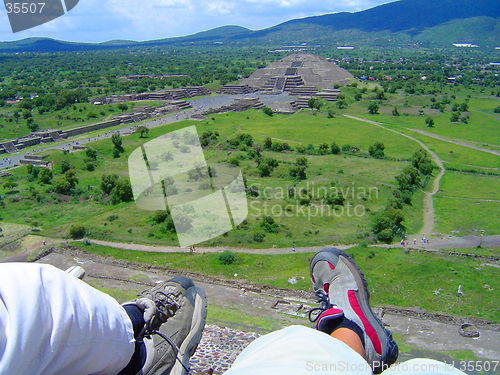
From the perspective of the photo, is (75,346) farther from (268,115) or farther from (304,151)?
(268,115)

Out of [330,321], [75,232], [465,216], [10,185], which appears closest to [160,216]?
[75,232]

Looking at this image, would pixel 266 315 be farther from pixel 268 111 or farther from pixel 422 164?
pixel 268 111

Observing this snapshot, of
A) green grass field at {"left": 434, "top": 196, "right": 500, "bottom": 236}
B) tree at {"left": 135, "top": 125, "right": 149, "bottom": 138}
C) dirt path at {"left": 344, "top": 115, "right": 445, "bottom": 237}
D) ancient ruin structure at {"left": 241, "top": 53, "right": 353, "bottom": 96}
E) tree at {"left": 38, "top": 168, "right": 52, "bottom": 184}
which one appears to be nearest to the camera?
green grass field at {"left": 434, "top": 196, "right": 500, "bottom": 236}

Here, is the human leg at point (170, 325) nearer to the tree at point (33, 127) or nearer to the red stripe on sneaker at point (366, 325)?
the red stripe on sneaker at point (366, 325)

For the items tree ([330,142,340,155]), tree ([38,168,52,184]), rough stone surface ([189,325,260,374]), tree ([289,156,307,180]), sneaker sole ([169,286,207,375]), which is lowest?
tree ([330,142,340,155])

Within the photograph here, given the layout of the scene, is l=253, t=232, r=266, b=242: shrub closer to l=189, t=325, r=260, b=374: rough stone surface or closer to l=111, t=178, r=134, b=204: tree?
l=189, t=325, r=260, b=374: rough stone surface

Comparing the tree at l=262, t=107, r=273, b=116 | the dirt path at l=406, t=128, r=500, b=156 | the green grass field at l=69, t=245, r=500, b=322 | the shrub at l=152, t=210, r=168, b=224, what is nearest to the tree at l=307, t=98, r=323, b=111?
the tree at l=262, t=107, r=273, b=116

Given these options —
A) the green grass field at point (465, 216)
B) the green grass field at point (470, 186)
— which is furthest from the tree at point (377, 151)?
the green grass field at point (465, 216)
